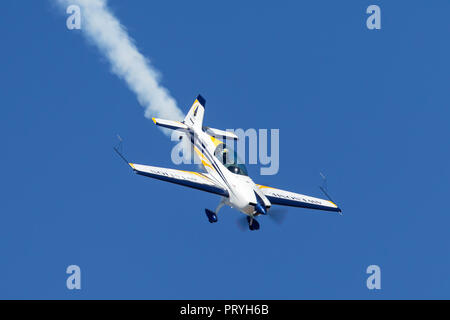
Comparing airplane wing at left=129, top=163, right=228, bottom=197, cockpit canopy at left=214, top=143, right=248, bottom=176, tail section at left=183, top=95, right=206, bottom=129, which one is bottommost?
airplane wing at left=129, top=163, right=228, bottom=197

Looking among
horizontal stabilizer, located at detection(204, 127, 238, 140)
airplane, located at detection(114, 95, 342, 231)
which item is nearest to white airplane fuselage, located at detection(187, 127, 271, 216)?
airplane, located at detection(114, 95, 342, 231)

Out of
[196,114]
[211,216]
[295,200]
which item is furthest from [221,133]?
[211,216]

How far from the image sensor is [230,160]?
5312 centimetres

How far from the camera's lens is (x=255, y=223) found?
50281 millimetres

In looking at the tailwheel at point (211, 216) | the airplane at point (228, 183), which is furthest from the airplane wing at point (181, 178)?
the tailwheel at point (211, 216)

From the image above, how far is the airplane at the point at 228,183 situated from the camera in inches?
1978

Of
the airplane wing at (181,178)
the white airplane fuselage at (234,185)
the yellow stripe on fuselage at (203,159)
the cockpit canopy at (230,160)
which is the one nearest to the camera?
the white airplane fuselage at (234,185)

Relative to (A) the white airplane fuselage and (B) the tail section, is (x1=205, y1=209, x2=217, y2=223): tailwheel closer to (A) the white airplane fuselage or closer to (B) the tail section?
(A) the white airplane fuselage

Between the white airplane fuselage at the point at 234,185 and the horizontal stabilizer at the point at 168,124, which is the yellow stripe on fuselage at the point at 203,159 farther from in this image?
the horizontal stabilizer at the point at 168,124

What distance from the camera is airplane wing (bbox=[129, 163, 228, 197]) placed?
5214 cm
